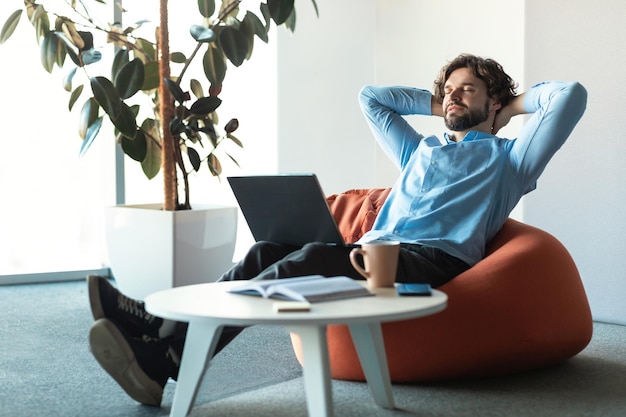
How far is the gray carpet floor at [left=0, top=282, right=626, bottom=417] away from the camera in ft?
7.59

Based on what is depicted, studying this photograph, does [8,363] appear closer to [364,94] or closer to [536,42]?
[364,94]

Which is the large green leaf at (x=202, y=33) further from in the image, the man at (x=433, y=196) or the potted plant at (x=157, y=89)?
the man at (x=433, y=196)

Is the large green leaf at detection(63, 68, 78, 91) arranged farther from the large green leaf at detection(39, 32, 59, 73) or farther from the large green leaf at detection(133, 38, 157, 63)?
the large green leaf at detection(133, 38, 157, 63)

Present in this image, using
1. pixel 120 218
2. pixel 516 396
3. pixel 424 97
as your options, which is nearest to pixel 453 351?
pixel 516 396

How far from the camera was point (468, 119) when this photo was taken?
9.67 feet

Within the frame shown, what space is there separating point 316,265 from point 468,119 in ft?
3.10

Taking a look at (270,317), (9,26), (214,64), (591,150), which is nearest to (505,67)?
(591,150)

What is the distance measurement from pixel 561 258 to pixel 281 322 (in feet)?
4.58

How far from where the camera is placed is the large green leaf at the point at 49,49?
3.78 metres

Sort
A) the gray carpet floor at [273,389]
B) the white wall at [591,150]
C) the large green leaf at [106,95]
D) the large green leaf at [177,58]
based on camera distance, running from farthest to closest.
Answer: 1. the large green leaf at [177,58]
2. the large green leaf at [106,95]
3. the white wall at [591,150]
4. the gray carpet floor at [273,389]

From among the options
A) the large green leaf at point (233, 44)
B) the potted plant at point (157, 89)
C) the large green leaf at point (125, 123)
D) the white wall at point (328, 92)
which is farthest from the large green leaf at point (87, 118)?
the white wall at point (328, 92)

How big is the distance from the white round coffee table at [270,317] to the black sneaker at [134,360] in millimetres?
175

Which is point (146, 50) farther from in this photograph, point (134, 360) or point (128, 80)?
point (134, 360)

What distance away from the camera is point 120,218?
392 centimetres
